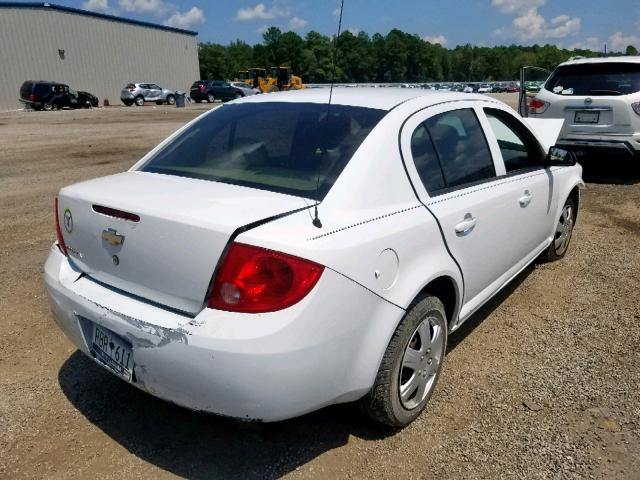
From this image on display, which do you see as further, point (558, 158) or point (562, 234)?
point (562, 234)

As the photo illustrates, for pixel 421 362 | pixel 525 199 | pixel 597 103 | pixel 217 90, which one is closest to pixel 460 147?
pixel 525 199

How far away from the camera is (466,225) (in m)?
2.82

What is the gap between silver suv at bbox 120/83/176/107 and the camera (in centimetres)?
4028

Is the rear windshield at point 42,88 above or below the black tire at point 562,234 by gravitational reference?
below

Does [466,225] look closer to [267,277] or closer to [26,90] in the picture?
[267,277]

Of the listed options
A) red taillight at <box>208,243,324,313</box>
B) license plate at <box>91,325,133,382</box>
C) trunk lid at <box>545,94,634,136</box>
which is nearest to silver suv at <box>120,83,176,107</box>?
trunk lid at <box>545,94,634,136</box>

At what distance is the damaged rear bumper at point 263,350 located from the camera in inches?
77.7

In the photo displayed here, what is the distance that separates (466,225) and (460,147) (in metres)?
0.50

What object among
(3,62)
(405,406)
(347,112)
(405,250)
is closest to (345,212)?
(405,250)

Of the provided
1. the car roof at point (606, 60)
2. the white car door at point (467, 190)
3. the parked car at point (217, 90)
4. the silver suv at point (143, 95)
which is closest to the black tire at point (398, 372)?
the white car door at point (467, 190)

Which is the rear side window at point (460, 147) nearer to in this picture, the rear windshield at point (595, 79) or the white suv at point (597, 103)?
the white suv at point (597, 103)

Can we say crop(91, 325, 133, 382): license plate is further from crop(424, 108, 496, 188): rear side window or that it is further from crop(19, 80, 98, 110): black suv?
crop(19, 80, 98, 110): black suv

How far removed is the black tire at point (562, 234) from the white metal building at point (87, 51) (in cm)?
4401

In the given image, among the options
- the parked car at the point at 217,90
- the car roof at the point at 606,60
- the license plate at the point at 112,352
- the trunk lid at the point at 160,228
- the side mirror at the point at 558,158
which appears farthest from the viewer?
the parked car at the point at 217,90
